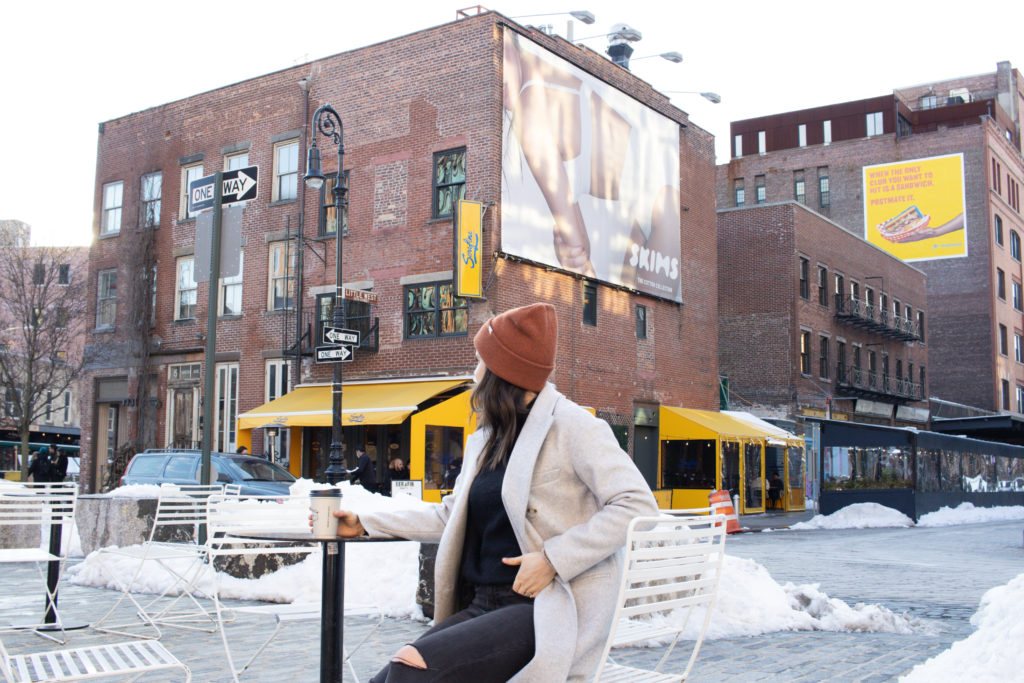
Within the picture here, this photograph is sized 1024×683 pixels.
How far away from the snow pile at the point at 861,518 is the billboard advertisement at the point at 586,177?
786 centimetres

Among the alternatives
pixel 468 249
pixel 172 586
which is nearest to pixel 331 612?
pixel 172 586

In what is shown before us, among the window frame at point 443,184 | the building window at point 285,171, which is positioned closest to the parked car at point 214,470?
the window frame at point 443,184

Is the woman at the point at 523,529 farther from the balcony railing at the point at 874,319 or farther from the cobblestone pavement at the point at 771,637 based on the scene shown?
the balcony railing at the point at 874,319

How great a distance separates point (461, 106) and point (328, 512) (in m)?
21.1

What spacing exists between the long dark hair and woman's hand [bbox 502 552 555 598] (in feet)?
1.32

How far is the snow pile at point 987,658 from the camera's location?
192 inches

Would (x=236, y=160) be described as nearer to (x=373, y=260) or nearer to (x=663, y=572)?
(x=373, y=260)

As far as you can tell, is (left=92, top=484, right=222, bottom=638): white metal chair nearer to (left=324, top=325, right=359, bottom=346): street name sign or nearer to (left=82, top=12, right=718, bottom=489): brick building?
(left=324, top=325, right=359, bottom=346): street name sign

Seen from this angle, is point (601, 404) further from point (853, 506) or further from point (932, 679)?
point (932, 679)

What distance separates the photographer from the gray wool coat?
2920mm

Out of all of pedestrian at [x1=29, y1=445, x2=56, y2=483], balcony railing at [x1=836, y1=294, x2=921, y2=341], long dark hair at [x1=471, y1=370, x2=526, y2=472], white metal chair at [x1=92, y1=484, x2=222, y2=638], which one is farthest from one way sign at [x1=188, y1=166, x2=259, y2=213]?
balcony railing at [x1=836, y1=294, x2=921, y2=341]

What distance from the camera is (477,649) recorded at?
2.81m

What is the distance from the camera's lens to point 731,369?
123 feet

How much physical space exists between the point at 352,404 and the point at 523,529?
20364mm
